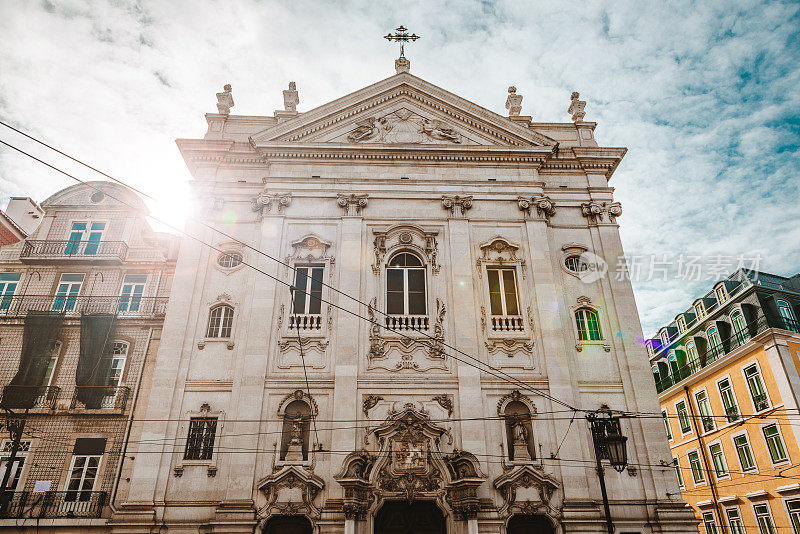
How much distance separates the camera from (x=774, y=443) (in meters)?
25.3

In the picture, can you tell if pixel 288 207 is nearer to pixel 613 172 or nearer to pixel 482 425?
pixel 482 425

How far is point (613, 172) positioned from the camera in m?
22.8

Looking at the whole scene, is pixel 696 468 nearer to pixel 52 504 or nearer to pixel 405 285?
pixel 405 285

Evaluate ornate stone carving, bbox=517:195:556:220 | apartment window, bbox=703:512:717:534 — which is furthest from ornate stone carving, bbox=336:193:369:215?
apartment window, bbox=703:512:717:534

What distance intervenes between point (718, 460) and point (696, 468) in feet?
7.34

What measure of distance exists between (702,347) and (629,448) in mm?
18065

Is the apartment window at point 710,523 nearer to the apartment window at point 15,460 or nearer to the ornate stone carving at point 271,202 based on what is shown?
the ornate stone carving at point 271,202

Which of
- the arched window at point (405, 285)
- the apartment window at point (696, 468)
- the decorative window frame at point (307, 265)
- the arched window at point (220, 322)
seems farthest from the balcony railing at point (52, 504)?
the apartment window at point (696, 468)

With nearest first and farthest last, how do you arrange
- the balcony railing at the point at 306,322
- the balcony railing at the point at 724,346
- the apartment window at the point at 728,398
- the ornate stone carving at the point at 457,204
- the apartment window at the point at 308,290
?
the balcony railing at the point at 306,322 → the apartment window at the point at 308,290 → the ornate stone carving at the point at 457,204 → the balcony railing at the point at 724,346 → the apartment window at the point at 728,398

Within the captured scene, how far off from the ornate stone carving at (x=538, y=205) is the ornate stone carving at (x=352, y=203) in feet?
19.8

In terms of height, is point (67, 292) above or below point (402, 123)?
below

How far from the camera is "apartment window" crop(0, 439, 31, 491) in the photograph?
1817cm

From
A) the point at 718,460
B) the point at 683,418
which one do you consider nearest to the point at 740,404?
the point at 718,460

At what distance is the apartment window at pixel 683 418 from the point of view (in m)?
32.6
